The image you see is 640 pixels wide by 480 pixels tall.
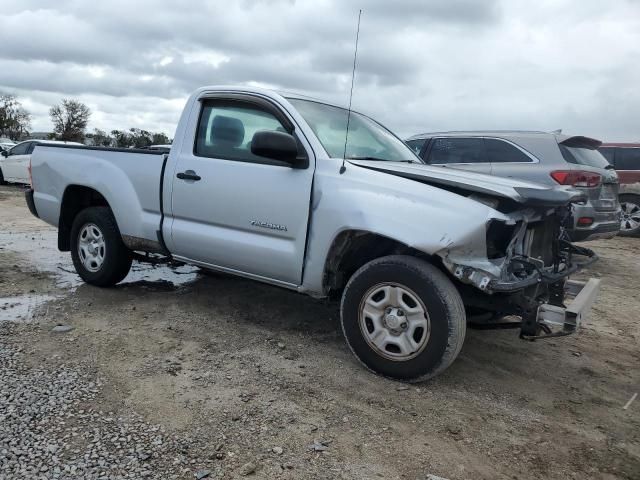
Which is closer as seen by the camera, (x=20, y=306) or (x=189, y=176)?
(x=189, y=176)

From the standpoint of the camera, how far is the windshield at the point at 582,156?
7.15m

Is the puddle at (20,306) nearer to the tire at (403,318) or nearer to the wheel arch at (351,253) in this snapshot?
the wheel arch at (351,253)

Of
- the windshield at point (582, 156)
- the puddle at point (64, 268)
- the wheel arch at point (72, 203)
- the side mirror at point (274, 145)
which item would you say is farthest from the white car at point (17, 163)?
the side mirror at point (274, 145)

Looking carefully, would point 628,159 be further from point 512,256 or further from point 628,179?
point 512,256

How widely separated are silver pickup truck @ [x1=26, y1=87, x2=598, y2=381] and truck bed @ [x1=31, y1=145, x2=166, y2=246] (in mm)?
17

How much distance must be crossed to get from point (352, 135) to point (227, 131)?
1010mm

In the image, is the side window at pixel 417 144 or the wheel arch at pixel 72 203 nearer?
the wheel arch at pixel 72 203

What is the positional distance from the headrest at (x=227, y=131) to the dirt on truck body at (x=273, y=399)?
1477 millimetres

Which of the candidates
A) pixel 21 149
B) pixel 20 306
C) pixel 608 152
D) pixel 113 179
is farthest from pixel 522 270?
pixel 21 149

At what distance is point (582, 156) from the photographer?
24.0 feet

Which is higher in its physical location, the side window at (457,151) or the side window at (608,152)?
the side window at (608,152)

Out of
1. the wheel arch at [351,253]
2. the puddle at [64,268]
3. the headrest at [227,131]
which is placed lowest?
the puddle at [64,268]

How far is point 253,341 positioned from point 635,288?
507cm

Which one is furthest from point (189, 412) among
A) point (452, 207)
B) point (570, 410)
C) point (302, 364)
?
point (570, 410)
